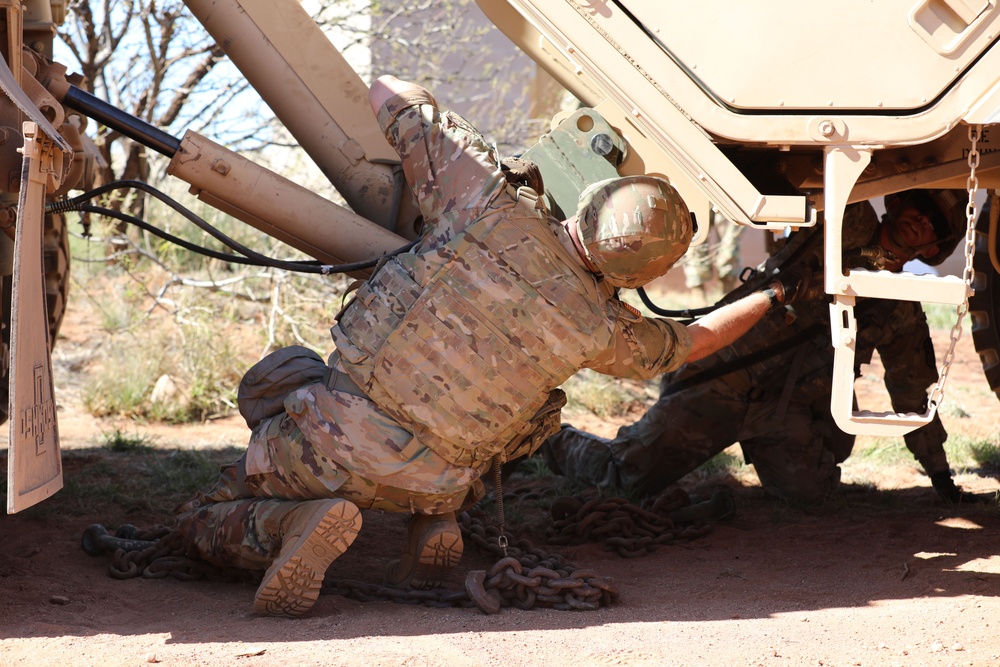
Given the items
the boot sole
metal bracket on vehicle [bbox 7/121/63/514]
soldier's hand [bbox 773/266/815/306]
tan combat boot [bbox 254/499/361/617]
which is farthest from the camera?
soldier's hand [bbox 773/266/815/306]

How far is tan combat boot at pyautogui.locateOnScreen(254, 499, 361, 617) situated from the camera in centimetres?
290

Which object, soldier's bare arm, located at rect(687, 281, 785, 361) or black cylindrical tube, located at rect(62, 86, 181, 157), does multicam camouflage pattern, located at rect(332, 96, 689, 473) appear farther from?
black cylindrical tube, located at rect(62, 86, 181, 157)

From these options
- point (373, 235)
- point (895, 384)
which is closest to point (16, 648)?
point (373, 235)

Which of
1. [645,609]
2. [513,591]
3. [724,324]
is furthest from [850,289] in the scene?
[513,591]

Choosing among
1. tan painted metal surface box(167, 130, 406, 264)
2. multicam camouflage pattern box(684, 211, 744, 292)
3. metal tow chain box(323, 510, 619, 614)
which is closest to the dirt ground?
metal tow chain box(323, 510, 619, 614)

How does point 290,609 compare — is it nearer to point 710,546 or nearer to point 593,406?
point 710,546

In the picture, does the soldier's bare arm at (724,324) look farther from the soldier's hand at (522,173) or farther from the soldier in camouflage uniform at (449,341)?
the soldier's hand at (522,173)

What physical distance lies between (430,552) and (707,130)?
156 centimetres

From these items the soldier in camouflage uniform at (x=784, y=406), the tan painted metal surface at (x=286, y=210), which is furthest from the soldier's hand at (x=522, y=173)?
the soldier in camouflage uniform at (x=784, y=406)

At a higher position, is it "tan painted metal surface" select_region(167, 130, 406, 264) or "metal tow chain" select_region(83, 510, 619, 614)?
"tan painted metal surface" select_region(167, 130, 406, 264)

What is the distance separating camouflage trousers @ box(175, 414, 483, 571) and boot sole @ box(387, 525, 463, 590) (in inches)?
3.3

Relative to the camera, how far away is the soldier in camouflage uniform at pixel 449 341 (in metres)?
3.00

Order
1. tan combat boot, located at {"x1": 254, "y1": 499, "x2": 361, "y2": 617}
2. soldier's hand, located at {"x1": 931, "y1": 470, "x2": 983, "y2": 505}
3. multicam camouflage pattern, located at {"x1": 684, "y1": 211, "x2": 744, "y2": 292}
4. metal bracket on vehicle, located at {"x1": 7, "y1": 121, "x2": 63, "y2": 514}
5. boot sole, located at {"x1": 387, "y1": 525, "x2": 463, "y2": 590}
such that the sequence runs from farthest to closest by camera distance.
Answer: multicam camouflage pattern, located at {"x1": 684, "y1": 211, "x2": 744, "y2": 292}
soldier's hand, located at {"x1": 931, "y1": 470, "x2": 983, "y2": 505}
boot sole, located at {"x1": 387, "y1": 525, "x2": 463, "y2": 590}
tan combat boot, located at {"x1": 254, "y1": 499, "x2": 361, "y2": 617}
metal bracket on vehicle, located at {"x1": 7, "y1": 121, "x2": 63, "y2": 514}

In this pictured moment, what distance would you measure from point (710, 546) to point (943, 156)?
174 cm
